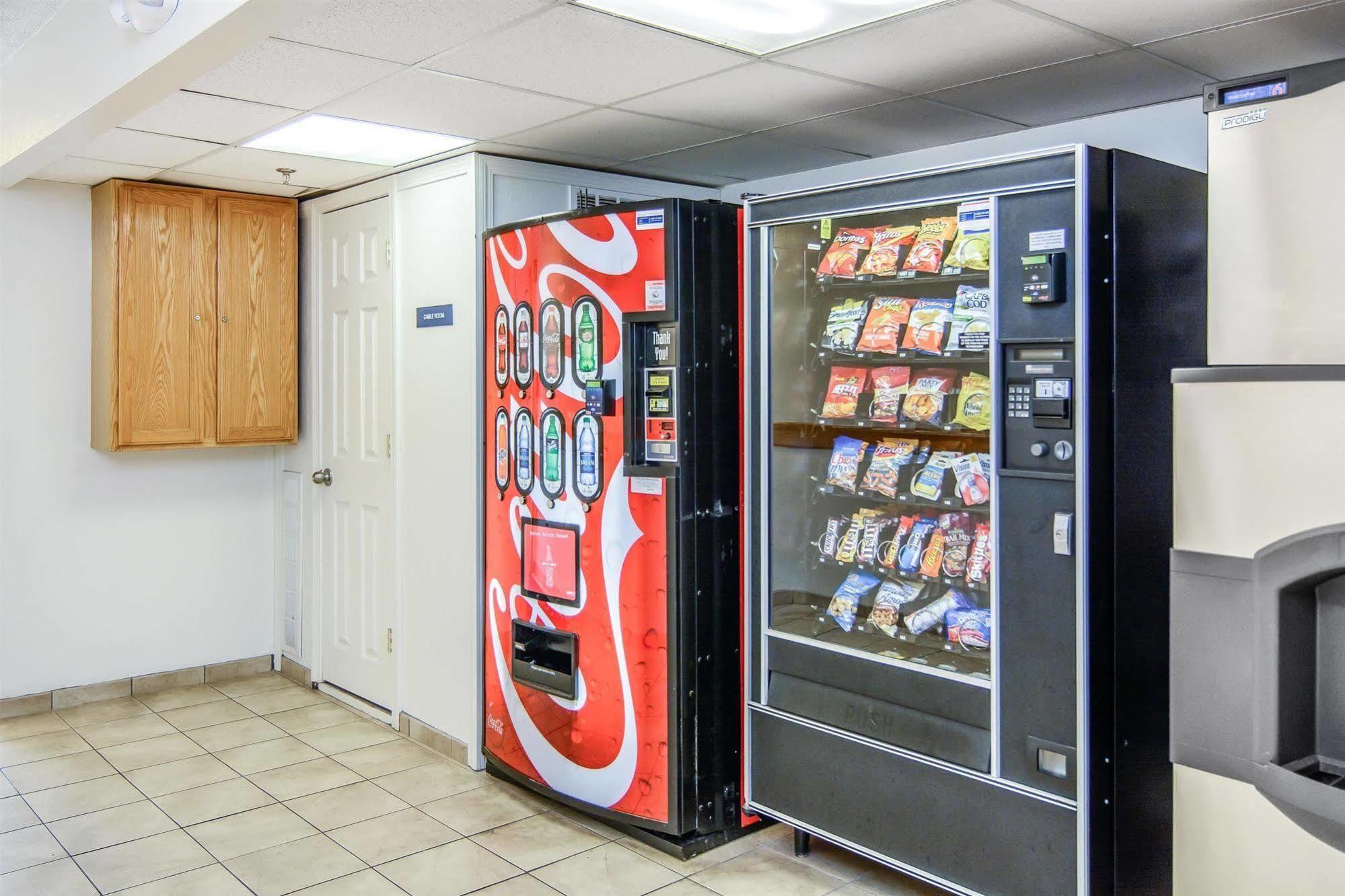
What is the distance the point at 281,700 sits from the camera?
4.82 meters

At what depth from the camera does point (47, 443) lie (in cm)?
459

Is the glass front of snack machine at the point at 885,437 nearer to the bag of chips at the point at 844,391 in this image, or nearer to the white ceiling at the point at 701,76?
the bag of chips at the point at 844,391

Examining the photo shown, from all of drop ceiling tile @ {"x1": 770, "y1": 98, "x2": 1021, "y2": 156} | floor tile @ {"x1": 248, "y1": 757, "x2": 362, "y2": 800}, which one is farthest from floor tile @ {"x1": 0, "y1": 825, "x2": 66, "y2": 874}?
drop ceiling tile @ {"x1": 770, "y1": 98, "x2": 1021, "y2": 156}

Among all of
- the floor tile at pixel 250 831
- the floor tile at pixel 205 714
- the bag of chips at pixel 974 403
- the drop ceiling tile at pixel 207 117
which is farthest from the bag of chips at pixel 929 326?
the floor tile at pixel 205 714

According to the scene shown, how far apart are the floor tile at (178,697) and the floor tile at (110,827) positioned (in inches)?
46.4

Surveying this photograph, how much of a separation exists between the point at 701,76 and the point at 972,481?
4.39 feet

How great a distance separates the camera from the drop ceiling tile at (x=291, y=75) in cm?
272

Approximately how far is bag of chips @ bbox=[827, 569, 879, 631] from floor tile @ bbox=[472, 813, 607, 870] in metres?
1.07

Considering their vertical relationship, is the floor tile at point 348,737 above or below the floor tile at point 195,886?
above

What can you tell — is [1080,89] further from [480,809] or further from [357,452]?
[357,452]

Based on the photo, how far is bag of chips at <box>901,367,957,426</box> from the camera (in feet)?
8.91

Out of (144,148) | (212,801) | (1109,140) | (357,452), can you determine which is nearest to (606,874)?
(212,801)

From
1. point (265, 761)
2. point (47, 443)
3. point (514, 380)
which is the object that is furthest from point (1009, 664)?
point (47, 443)

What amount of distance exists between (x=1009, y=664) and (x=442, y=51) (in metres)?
2.09
